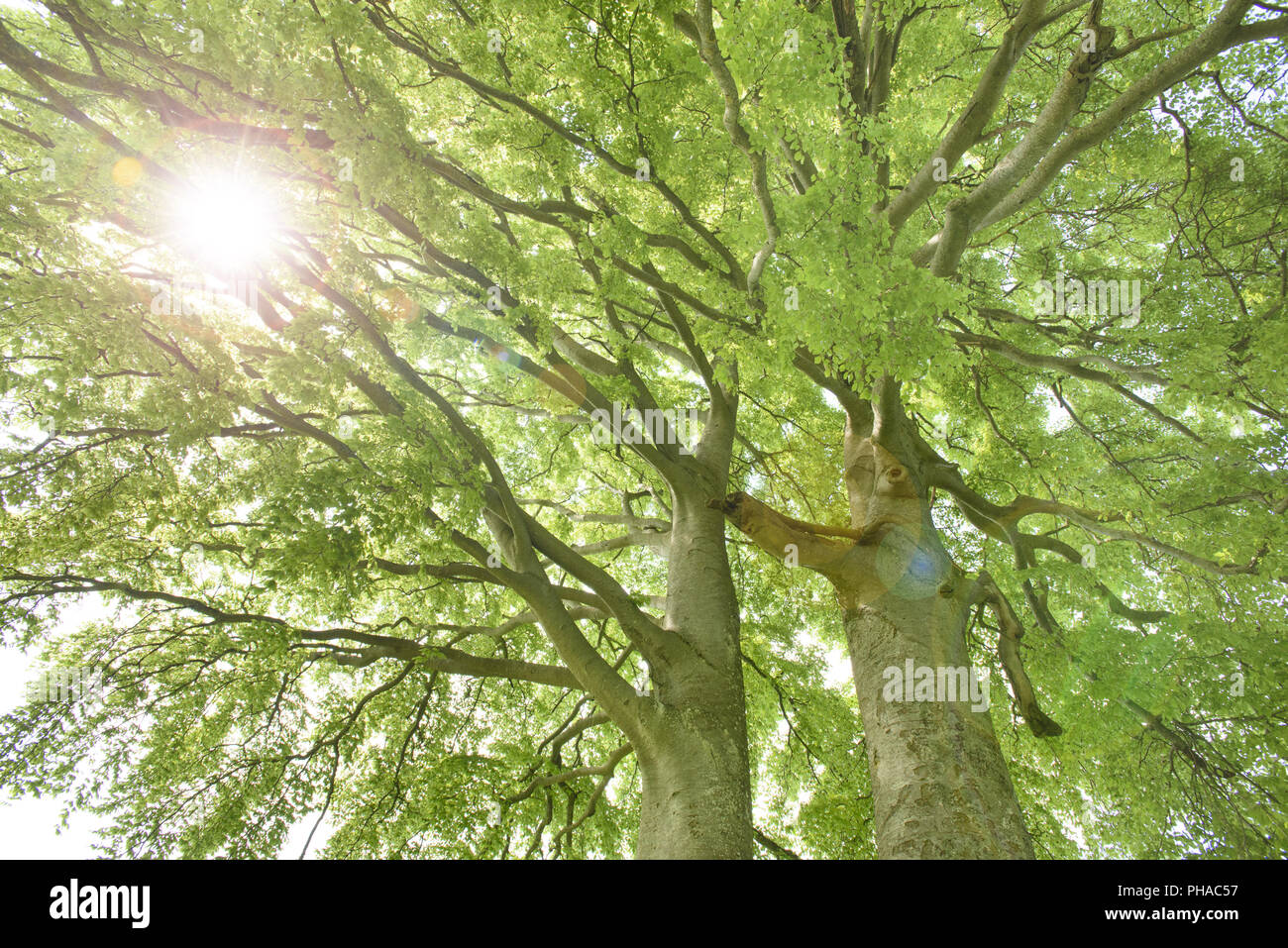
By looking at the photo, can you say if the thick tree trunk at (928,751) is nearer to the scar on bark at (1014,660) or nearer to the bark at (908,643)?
the bark at (908,643)

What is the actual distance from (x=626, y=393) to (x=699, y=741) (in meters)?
3.34

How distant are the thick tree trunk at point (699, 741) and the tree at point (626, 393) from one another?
34 millimetres

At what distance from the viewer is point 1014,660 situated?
470 centimetres

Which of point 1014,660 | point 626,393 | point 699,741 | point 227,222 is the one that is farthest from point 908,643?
point 227,222

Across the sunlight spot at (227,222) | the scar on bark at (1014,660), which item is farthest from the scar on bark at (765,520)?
the sunlight spot at (227,222)

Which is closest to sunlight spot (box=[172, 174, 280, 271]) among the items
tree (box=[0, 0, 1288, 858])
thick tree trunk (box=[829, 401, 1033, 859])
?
tree (box=[0, 0, 1288, 858])

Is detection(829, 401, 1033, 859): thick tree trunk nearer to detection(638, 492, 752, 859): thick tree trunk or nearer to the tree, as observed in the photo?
the tree

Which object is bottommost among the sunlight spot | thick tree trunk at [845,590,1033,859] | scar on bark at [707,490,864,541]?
thick tree trunk at [845,590,1033,859]

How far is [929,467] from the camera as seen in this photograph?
6.48m

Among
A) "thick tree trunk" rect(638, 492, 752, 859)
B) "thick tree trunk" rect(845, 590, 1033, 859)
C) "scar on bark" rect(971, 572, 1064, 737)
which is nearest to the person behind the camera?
"thick tree trunk" rect(845, 590, 1033, 859)

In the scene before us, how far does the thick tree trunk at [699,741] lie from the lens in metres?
4.10

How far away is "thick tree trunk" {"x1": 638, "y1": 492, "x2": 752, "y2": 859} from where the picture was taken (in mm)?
4098

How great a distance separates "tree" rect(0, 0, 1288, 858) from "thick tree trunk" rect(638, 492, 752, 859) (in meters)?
0.03

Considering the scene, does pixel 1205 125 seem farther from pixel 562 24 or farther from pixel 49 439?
pixel 49 439
